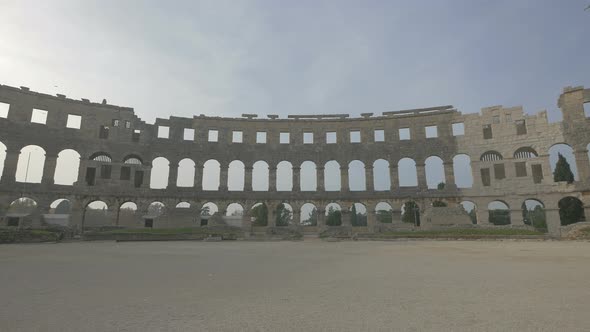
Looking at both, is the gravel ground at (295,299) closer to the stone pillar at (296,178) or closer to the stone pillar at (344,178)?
the stone pillar at (344,178)

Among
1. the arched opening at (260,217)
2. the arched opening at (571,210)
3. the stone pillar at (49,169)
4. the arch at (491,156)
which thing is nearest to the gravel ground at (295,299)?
the stone pillar at (49,169)

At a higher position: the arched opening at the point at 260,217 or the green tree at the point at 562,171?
the green tree at the point at 562,171

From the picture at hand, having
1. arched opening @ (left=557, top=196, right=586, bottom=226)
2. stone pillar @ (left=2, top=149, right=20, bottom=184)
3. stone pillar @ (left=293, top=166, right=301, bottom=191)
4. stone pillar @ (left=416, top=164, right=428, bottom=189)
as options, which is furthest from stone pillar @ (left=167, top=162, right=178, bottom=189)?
arched opening @ (left=557, top=196, right=586, bottom=226)

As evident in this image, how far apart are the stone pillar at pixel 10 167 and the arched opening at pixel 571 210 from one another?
177 ft

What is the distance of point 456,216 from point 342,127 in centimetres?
1630

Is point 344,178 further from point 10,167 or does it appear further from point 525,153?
point 10,167

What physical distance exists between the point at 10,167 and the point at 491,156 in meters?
48.0

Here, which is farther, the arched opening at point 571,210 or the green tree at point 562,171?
the green tree at point 562,171

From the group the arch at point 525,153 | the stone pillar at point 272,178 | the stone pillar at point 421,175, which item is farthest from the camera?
the stone pillar at point 272,178

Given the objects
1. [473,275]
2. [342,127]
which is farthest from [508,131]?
[473,275]

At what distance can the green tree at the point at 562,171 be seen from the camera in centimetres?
3538

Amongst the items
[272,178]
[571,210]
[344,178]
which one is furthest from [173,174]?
[571,210]

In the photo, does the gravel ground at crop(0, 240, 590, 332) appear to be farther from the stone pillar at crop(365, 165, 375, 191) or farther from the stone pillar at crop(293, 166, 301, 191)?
the stone pillar at crop(293, 166, 301, 191)

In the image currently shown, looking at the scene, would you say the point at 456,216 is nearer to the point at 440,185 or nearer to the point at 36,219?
the point at 440,185
